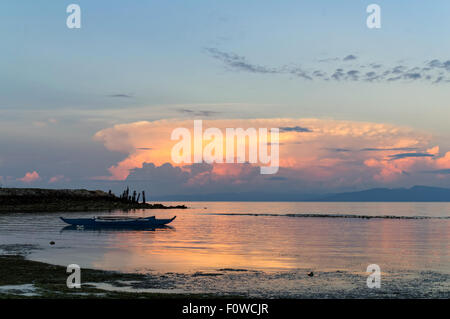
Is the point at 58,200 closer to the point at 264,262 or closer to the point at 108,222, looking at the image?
the point at 108,222

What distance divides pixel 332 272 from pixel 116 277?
14.3 m

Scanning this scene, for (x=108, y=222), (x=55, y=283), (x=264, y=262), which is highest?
(x=55, y=283)

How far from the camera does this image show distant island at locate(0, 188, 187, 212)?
140m

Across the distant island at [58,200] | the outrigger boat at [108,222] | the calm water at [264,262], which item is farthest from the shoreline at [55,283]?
the distant island at [58,200]

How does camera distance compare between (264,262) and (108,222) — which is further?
(108,222)

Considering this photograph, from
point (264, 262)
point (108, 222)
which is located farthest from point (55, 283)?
point (108, 222)

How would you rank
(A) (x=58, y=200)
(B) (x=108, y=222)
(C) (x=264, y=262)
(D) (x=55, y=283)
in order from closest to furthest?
(D) (x=55, y=283)
(C) (x=264, y=262)
(B) (x=108, y=222)
(A) (x=58, y=200)

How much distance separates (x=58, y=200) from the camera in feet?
507

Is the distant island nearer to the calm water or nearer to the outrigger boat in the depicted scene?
the outrigger boat

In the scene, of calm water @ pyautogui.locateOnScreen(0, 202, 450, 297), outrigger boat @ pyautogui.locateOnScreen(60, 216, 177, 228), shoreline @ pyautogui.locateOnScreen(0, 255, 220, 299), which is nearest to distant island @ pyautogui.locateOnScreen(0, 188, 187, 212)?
outrigger boat @ pyautogui.locateOnScreen(60, 216, 177, 228)

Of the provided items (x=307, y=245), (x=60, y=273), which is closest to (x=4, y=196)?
(x=307, y=245)

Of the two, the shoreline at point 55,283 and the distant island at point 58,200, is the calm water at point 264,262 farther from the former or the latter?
the distant island at point 58,200

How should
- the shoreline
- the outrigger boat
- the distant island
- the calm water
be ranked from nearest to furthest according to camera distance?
the shoreline → the calm water → the outrigger boat → the distant island

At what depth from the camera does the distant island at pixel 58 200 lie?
140 m
